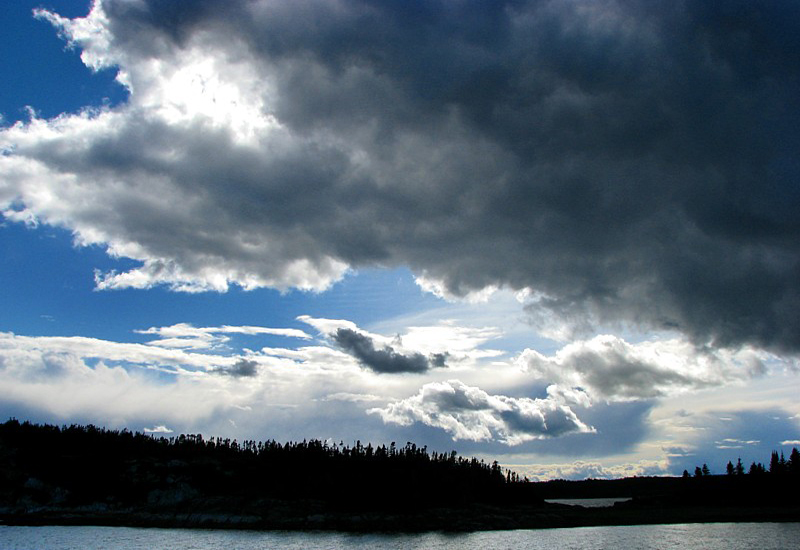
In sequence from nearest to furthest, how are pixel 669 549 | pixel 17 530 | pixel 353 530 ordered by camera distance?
pixel 669 549 < pixel 17 530 < pixel 353 530

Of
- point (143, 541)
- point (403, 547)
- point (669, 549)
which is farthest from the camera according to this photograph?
point (143, 541)

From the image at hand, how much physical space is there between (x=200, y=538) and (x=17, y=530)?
58.1m

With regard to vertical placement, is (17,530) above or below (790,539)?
below

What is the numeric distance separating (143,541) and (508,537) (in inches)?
3558

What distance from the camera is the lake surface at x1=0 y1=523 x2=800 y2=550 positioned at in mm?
130000

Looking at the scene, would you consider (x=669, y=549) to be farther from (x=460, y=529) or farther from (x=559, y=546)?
(x=460, y=529)

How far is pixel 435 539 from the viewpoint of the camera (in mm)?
156625

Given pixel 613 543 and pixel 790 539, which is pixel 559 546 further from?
pixel 790 539

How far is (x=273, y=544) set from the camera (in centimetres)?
13788

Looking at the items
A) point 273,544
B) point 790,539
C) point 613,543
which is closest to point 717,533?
point 790,539

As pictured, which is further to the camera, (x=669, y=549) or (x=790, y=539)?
(x=790, y=539)

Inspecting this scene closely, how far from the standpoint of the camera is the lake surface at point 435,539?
130 m

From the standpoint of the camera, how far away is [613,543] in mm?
136500

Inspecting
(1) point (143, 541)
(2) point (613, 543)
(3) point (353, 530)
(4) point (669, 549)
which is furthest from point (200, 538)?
(4) point (669, 549)
